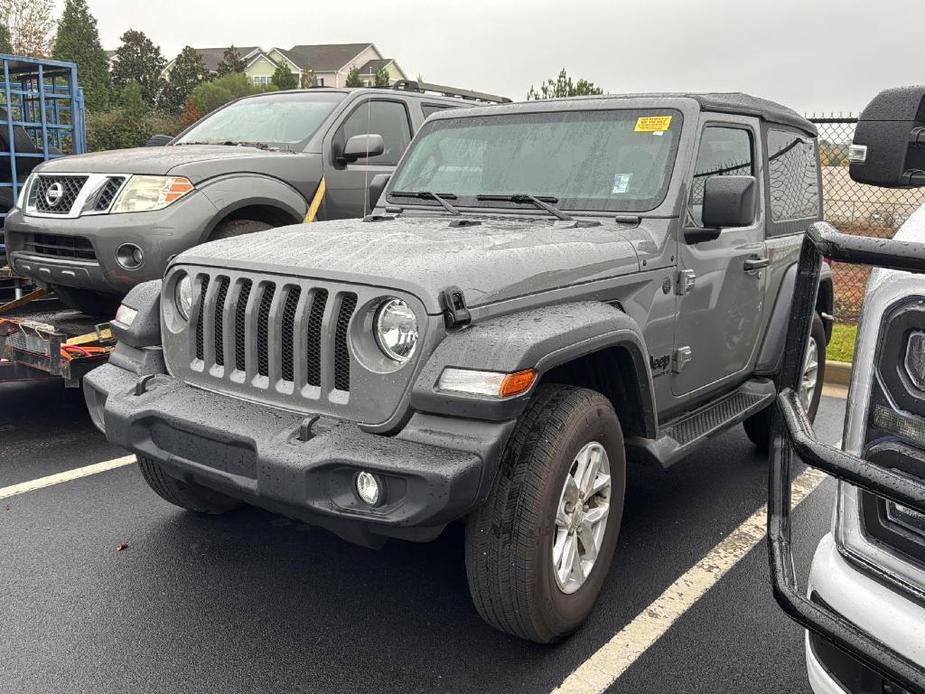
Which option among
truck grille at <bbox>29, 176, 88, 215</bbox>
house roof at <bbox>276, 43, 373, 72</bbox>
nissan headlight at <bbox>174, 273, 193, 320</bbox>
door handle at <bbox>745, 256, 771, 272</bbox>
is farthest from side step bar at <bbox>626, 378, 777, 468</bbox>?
house roof at <bbox>276, 43, 373, 72</bbox>

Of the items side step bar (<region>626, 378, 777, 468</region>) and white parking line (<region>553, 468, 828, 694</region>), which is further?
side step bar (<region>626, 378, 777, 468</region>)

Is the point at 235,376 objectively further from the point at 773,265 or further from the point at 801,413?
the point at 773,265

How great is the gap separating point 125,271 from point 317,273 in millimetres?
2676

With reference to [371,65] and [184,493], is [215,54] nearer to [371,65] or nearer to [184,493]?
[371,65]

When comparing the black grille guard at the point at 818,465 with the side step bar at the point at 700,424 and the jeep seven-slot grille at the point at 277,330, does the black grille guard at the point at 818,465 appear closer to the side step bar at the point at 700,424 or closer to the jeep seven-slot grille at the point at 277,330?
the side step bar at the point at 700,424

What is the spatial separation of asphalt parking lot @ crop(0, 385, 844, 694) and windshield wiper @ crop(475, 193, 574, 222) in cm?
154

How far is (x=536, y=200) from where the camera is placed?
3865mm

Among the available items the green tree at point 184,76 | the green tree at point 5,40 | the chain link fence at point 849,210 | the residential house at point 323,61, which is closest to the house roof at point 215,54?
the residential house at point 323,61

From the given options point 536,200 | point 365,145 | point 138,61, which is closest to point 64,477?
point 365,145

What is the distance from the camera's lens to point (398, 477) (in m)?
2.51

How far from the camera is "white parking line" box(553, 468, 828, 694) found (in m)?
2.83

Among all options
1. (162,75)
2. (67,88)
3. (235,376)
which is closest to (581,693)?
(235,376)

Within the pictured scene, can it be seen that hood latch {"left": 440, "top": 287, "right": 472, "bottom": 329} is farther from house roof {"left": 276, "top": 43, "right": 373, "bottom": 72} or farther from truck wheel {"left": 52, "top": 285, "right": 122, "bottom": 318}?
house roof {"left": 276, "top": 43, "right": 373, "bottom": 72}

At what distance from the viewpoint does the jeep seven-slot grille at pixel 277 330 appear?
2.78m
